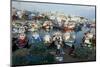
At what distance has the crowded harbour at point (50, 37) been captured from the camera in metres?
2.46

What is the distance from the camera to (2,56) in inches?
94.3

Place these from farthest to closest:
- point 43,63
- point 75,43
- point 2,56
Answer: point 75,43 < point 43,63 < point 2,56

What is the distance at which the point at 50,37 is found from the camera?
2.61 m

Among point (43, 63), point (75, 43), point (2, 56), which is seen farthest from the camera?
point (75, 43)

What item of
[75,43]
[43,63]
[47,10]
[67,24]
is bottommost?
[43,63]

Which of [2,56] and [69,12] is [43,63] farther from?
[69,12]

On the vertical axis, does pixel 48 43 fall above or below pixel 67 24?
below

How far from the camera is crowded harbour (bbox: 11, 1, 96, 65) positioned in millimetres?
2465

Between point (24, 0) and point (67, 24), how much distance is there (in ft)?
1.99

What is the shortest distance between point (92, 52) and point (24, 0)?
1096 millimetres

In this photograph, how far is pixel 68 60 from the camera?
268cm

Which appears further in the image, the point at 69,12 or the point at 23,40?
the point at 69,12

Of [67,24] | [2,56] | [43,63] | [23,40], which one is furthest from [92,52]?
[2,56]

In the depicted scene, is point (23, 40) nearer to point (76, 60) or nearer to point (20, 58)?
point (20, 58)
